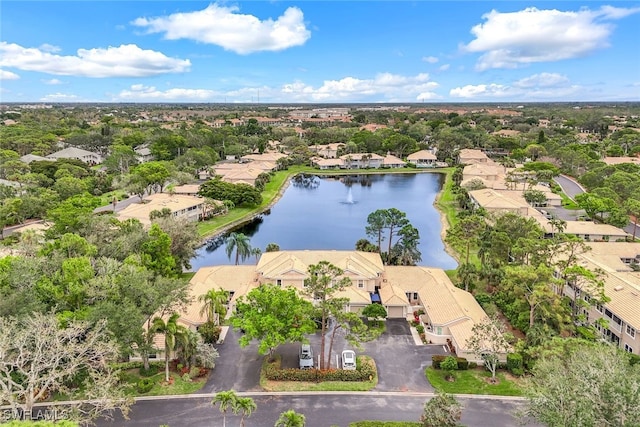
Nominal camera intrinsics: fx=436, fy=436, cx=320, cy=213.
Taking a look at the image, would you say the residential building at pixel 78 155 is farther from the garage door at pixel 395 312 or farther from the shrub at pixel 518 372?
the shrub at pixel 518 372

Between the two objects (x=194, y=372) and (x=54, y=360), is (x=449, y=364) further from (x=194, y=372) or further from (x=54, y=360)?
(x=54, y=360)

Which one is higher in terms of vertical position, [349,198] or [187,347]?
[187,347]

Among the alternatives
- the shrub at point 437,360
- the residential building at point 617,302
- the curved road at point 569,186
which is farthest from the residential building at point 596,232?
the shrub at point 437,360

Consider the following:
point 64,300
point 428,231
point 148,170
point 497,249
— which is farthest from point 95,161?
point 497,249

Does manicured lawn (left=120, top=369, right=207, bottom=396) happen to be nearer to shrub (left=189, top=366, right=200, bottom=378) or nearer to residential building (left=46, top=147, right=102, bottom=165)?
shrub (left=189, top=366, right=200, bottom=378)

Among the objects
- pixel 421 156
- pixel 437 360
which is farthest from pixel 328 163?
pixel 437 360

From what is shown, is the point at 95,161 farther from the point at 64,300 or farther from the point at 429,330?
the point at 429,330
